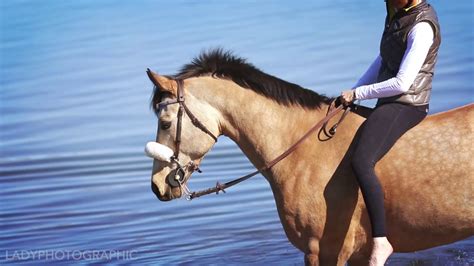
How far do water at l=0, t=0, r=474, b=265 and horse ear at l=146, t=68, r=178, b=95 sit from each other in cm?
247

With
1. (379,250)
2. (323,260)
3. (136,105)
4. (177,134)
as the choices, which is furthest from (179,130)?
(136,105)

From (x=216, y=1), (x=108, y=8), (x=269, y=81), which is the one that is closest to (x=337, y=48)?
(x=216, y=1)

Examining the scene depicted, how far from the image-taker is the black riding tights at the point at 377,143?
4.35 m

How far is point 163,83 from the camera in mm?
4512

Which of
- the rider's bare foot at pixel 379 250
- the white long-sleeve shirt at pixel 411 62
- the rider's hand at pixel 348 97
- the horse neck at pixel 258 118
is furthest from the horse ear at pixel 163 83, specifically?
the rider's bare foot at pixel 379 250

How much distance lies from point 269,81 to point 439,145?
802mm

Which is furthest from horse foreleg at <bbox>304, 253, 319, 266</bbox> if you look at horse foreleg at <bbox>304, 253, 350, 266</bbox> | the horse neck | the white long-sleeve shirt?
the white long-sleeve shirt

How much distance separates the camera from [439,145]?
14.6 ft

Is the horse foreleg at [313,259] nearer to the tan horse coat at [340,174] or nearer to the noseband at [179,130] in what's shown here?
the tan horse coat at [340,174]

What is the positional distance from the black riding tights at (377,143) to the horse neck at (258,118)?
31 centimetres

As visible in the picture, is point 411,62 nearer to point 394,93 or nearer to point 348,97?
point 394,93

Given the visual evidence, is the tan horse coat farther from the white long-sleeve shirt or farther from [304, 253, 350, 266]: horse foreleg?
the white long-sleeve shirt

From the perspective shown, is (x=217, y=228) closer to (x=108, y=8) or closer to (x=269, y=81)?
(x=269, y=81)

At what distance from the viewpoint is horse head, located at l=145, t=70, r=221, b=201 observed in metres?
4.53
